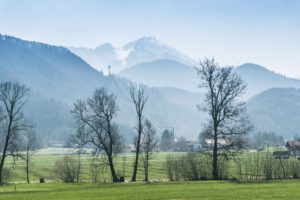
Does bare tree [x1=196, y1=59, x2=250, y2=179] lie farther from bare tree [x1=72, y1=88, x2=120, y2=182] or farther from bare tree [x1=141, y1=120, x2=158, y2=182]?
bare tree [x1=72, y1=88, x2=120, y2=182]

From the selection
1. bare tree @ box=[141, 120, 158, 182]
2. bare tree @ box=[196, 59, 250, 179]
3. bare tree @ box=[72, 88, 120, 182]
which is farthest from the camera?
bare tree @ box=[72, 88, 120, 182]

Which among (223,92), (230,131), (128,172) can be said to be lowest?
(128,172)

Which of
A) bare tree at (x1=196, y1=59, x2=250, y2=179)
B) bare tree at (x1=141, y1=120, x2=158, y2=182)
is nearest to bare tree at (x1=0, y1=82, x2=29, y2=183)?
bare tree at (x1=141, y1=120, x2=158, y2=182)

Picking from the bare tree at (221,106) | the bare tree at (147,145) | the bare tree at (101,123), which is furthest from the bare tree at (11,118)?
the bare tree at (221,106)

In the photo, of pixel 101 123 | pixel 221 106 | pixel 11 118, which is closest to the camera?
pixel 221 106

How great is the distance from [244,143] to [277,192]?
65.6 ft

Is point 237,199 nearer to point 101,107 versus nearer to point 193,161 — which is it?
point 193,161

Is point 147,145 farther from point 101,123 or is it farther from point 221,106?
point 221,106

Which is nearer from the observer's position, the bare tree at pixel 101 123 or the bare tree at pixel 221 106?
the bare tree at pixel 221 106

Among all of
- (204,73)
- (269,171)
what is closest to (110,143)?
(204,73)

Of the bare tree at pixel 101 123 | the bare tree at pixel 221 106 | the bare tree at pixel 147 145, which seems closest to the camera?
the bare tree at pixel 221 106

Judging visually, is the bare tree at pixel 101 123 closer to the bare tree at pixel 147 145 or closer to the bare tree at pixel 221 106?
the bare tree at pixel 147 145

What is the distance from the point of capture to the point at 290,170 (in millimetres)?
62406

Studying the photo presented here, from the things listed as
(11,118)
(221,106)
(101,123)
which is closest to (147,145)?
(101,123)
